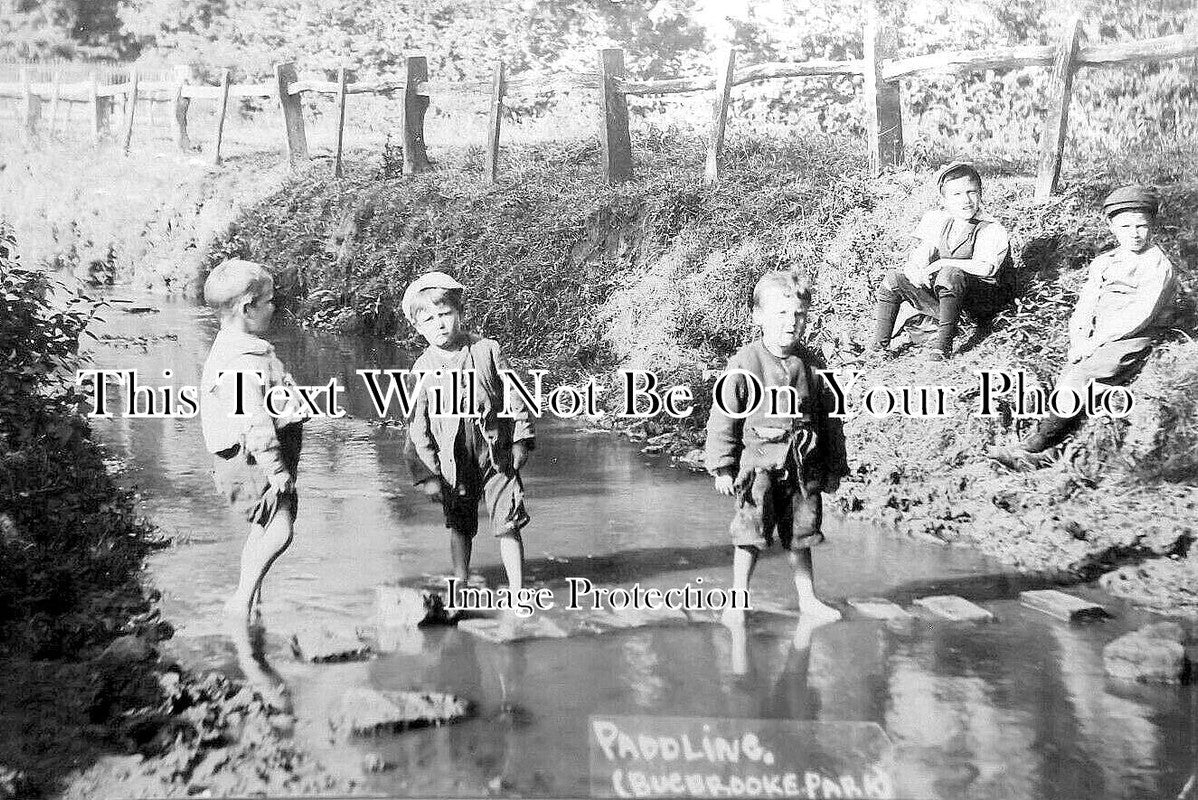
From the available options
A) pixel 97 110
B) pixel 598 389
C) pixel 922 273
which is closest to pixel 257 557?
pixel 598 389

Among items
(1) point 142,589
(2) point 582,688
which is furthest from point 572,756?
(1) point 142,589

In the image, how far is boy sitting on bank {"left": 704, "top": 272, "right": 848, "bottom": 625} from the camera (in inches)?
142

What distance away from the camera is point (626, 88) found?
4.11 meters

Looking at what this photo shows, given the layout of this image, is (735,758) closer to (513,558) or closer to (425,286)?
(513,558)

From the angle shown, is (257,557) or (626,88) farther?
(626,88)

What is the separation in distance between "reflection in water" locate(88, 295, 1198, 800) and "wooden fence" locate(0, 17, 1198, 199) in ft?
2.83

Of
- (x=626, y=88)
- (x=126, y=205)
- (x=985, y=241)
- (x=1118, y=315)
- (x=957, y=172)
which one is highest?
(x=626, y=88)

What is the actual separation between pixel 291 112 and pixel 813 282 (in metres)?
2.12

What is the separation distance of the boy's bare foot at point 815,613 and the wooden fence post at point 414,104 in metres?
2.23

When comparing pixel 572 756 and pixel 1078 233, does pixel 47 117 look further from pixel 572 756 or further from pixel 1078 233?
pixel 1078 233

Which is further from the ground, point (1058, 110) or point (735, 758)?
point (1058, 110)

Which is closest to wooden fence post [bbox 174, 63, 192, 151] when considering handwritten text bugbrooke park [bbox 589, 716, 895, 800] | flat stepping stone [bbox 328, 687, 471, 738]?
flat stepping stone [bbox 328, 687, 471, 738]

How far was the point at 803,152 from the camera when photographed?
167 inches

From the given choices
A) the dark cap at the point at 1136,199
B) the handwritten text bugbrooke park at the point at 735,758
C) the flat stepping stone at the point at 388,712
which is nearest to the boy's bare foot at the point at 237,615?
the flat stepping stone at the point at 388,712
